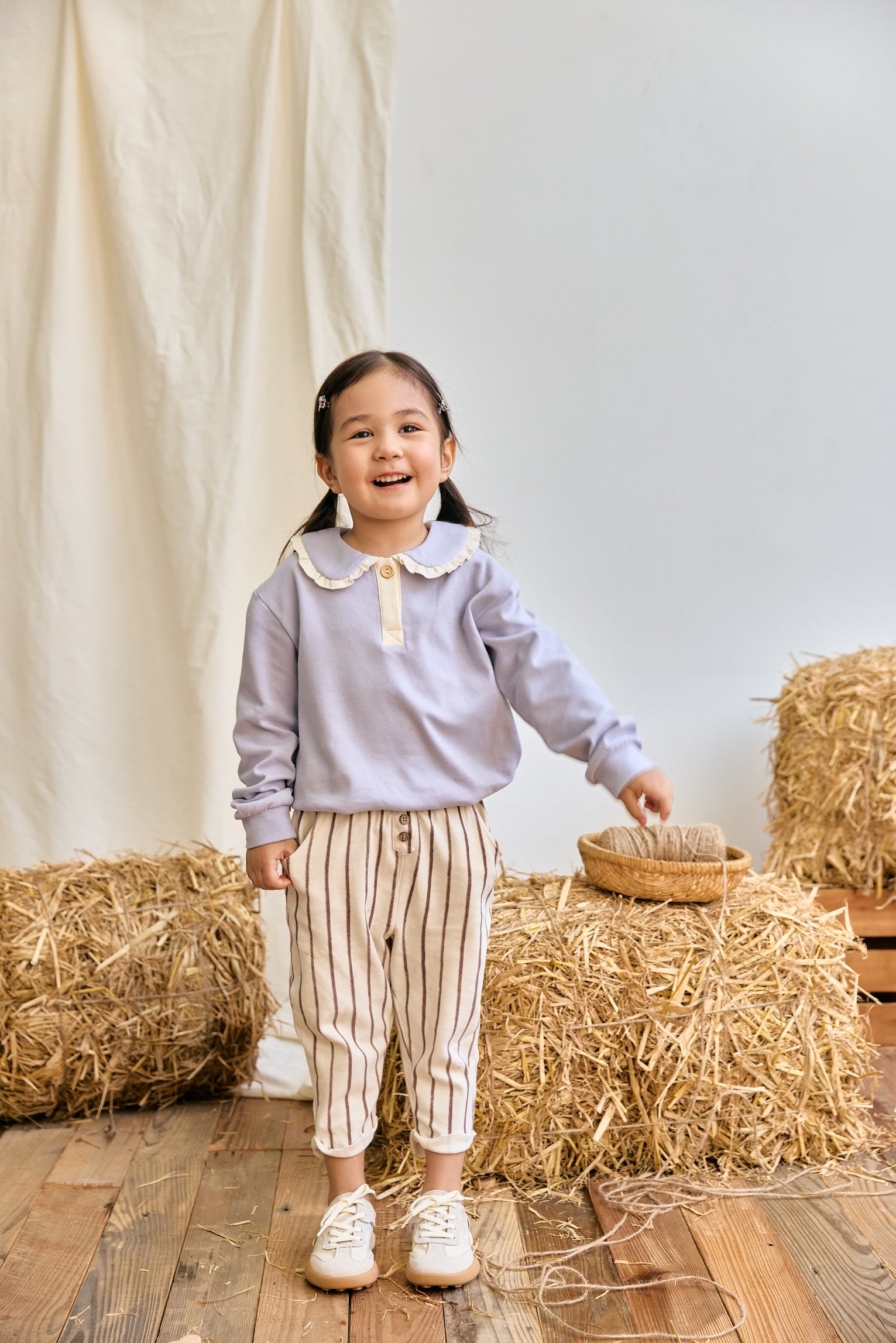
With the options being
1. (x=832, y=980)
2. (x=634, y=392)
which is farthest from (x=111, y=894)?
(x=634, y=392)

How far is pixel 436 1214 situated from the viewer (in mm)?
1665

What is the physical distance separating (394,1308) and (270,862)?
65 centimetres

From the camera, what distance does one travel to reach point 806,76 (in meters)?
2.97

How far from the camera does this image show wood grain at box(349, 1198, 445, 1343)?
151 centimetres

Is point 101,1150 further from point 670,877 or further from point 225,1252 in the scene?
point 670,877

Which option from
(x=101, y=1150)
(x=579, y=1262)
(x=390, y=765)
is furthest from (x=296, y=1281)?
(x=390, y=765)

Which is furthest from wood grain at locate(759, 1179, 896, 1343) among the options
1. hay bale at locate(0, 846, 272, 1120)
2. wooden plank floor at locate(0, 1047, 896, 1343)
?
hay bale at locate(0, 846, 272, 1120)

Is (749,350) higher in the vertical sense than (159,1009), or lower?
higher

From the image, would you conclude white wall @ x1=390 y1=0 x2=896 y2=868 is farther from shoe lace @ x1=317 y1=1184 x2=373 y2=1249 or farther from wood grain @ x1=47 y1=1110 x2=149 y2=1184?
shoe lace @ x1=317 y1=1184 x2=373 y2=1249

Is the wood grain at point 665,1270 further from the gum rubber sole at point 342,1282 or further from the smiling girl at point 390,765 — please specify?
the gum rubber sole at point 342,1282

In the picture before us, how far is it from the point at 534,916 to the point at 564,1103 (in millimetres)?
331

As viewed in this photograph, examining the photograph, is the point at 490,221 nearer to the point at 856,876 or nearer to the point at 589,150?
the point at 589,150

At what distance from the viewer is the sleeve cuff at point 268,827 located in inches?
66.1

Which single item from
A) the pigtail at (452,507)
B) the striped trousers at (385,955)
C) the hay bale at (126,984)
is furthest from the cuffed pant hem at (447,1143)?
the pigtail at (452,507)
